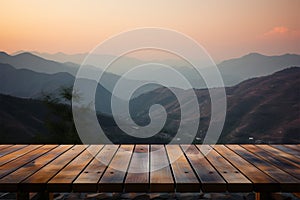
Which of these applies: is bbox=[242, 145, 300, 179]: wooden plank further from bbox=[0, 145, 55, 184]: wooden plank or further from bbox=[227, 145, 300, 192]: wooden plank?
bbox=[0, 145, 55, 184]: wooden plank

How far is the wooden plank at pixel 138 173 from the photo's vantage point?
1574 mm

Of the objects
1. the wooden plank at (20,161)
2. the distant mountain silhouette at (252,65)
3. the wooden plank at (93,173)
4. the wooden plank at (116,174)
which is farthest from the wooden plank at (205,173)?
the distant mountain silhouette at (252,65)

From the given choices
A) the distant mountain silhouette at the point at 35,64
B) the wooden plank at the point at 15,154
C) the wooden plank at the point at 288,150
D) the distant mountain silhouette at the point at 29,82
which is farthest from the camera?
the distant mountain silhouette at the point at 35,64

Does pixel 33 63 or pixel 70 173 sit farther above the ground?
pixel 33 63

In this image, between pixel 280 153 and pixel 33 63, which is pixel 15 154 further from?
pixel 33 63

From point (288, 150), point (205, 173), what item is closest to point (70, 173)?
point (205, 173)

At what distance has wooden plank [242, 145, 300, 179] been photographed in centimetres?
182

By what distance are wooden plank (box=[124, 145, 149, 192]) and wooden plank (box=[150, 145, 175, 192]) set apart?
0.03m

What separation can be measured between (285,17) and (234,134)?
7.46 feet

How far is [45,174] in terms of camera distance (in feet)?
5.72

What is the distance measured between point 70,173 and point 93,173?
0.12 m

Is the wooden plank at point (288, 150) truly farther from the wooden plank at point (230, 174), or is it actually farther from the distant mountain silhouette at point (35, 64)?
the distant mountain silhouette at point (35, 64)

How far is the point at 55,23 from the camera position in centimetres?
583

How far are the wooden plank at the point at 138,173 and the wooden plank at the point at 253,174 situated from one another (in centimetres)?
52
